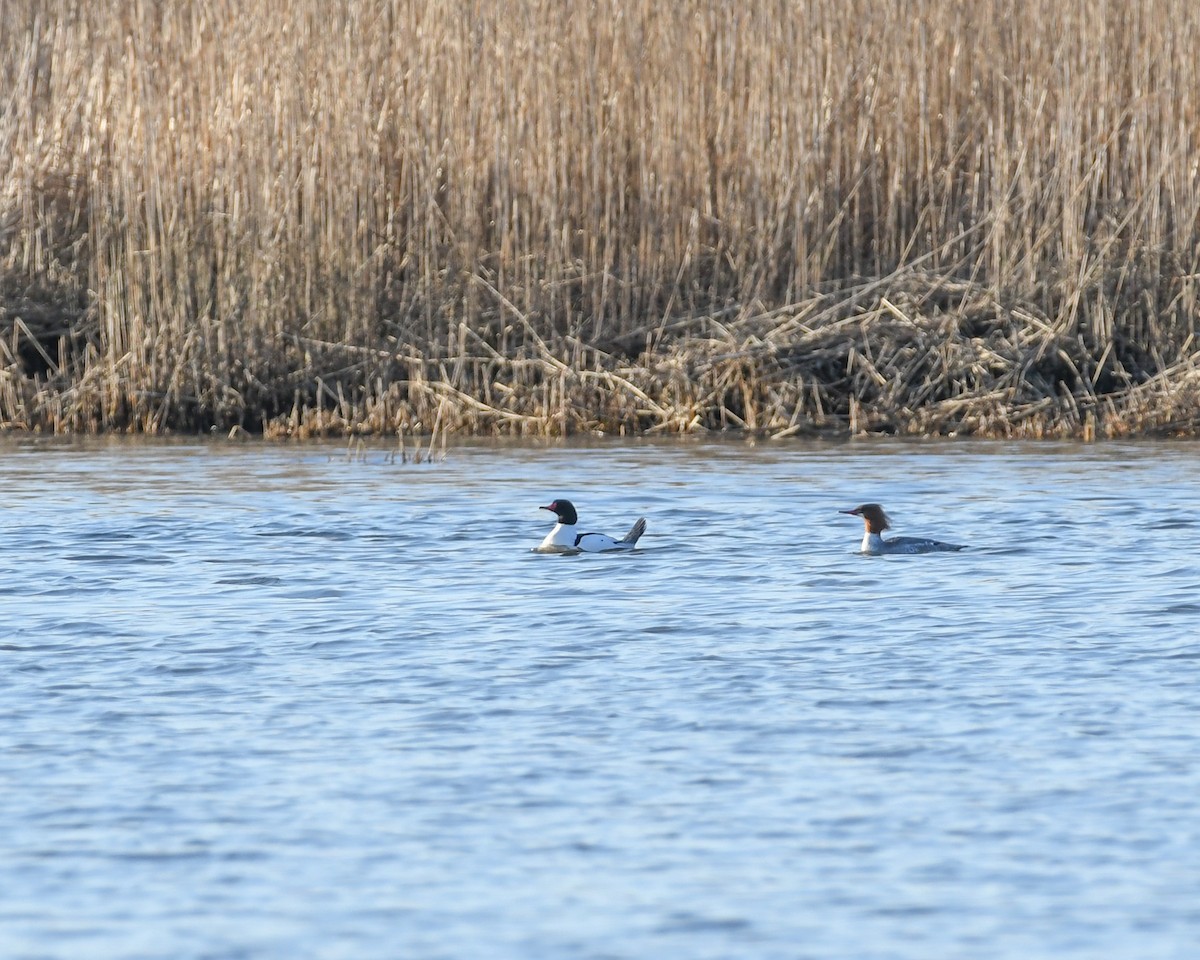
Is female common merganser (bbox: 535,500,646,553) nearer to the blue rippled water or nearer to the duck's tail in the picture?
the duck's tail

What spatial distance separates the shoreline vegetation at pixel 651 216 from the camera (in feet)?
44.3

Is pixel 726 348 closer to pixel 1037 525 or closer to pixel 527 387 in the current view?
pixel 527 387

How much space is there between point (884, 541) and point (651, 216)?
4.79 metres

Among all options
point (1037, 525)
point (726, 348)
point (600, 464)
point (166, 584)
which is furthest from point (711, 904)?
point (726, 348)

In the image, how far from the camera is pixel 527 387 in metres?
13.9

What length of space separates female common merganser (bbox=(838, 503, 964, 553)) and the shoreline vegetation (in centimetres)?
410

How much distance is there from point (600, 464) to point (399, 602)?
176 inches

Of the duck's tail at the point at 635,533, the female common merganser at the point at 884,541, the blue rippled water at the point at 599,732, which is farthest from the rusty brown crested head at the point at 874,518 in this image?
the duck's tail at the point at 635,533

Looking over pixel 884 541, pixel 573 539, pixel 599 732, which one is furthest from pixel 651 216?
pixel 599 732

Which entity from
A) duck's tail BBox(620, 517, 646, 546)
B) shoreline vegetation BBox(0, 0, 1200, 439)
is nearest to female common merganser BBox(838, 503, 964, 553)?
duck's tail BBox(620, 517, 646, 546)

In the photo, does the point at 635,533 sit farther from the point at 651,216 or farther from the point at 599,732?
the point at 651,216

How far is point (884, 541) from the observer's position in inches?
368

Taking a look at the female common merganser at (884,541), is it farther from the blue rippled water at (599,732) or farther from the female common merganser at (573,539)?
the female common merganser at (573,539)

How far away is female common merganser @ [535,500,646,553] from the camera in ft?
31.1
